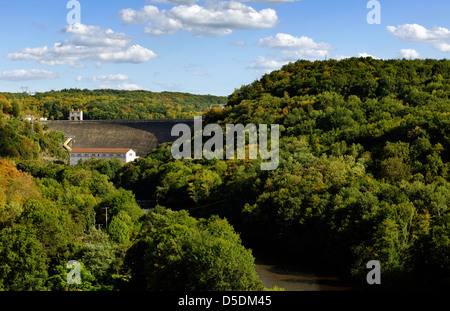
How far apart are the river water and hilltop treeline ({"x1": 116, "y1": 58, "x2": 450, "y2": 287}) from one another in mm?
1559


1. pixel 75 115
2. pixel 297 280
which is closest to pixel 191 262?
pixel 297 280

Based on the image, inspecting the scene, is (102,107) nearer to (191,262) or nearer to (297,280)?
(297,280)

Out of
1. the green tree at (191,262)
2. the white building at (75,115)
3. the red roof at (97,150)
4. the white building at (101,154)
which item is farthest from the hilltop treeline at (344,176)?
the white building at (75,115)

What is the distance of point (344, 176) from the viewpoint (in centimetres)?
5044

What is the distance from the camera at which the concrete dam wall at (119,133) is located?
119 m

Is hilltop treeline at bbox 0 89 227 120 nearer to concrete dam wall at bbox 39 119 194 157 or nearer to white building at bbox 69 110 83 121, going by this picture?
white building at bbox 69 110 83 121

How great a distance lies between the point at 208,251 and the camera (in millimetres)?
30438

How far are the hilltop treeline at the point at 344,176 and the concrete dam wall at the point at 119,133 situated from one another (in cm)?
2605

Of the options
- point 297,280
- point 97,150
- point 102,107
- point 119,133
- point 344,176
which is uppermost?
point 102,107

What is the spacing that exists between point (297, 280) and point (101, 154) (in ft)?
262

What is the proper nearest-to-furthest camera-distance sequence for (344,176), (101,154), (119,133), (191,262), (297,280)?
(191,262)
(297,280)
(344,176)
(101,154)
(119,133)

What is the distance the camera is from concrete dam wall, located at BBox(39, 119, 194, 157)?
390 ft

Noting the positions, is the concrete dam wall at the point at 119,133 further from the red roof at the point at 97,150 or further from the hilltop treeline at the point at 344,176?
the hilltop treeline at the point at 344,176

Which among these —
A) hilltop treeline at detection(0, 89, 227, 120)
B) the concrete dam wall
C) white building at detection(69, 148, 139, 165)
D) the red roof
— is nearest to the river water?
white building at detection(69, 148, 139, 165)
